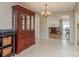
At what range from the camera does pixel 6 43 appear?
16.0ft

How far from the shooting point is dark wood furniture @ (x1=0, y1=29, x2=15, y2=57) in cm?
459

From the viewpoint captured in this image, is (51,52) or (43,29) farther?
(43,29)

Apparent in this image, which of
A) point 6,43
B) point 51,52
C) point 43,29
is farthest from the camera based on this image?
point 43,29

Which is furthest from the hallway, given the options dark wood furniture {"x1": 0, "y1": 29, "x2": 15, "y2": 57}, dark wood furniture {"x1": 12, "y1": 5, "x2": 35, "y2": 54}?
dark wood furniture {"x1": 0, "y1": 29, "x2": 15, "y2": 57}

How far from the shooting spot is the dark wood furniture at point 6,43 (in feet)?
15.1

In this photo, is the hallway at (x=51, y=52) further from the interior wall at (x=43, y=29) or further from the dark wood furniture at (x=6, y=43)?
the interior wall at (x=43, y=29)

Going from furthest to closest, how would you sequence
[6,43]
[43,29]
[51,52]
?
1. [43,29]
2. [51,52]
3. [6,43]

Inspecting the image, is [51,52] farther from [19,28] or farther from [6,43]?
[6,43]

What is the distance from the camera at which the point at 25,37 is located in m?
7.24

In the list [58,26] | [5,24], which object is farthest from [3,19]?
[58,26]

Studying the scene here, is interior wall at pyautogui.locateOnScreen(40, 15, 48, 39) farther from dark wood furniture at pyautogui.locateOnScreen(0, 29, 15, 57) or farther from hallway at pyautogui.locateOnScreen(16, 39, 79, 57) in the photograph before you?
dark wood furniture at pyautogui.locateOnScreen(0, 29, 15, 57)

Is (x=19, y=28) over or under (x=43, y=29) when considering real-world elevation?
over

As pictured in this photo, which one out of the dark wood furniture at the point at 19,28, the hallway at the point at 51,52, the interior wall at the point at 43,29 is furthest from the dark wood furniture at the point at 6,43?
the interior wall at the point at 43,29

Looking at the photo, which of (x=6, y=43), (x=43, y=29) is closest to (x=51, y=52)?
(x=6, y=43)
